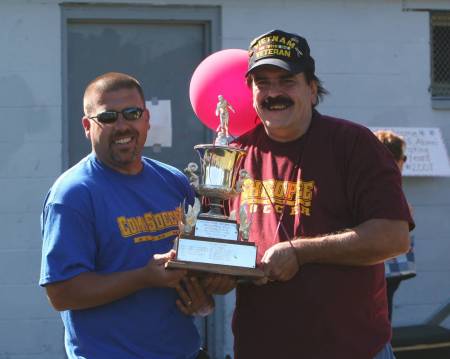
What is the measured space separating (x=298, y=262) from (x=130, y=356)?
27.0 inches

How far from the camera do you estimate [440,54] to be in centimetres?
671

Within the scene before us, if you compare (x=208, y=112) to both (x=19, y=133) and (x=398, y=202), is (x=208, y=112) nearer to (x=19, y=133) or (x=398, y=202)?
(x=398, y=202)

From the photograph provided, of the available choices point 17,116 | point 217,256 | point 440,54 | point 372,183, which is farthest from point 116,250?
point 440,54

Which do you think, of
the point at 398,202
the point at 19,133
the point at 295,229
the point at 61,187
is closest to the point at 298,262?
the point at 295,229

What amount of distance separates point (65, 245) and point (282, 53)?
111 cm

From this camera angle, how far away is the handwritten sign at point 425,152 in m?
6.50

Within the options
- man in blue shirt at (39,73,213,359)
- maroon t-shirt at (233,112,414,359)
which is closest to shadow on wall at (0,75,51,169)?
man in blue shirt at (39,73,213,359)

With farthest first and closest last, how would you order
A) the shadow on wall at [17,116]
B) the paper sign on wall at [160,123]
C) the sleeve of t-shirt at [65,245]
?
1. the paper sign on wall at [160,123]
2. the shadow on wall at [17,116]
3. the sleeve of t-shirt at [65,245]

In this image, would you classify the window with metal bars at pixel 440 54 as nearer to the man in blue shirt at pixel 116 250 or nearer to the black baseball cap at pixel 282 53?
the black baseball cap at pixel 282 53

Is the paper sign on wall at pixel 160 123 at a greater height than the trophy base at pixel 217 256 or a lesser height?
greater

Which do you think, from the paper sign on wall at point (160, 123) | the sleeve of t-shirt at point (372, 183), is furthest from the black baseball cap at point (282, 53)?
the paper sign on wall at point (160, 123)

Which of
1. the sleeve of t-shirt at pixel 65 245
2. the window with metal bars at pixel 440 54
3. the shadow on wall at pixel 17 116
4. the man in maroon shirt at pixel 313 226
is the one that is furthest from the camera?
the window with metal bars at pixel 440 54

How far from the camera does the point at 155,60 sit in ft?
20.5

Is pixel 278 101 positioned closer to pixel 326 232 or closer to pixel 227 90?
pixel 227 90
